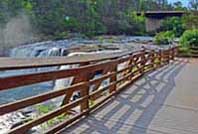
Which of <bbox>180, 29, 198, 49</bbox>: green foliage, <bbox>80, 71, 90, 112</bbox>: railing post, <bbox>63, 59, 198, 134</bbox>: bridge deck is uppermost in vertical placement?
<bbox>80, 71, 90, 112</bbox>: railing post

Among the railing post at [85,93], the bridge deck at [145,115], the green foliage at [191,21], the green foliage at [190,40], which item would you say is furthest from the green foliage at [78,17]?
the railing post at [85,93]

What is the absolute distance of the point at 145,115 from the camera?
570 cm

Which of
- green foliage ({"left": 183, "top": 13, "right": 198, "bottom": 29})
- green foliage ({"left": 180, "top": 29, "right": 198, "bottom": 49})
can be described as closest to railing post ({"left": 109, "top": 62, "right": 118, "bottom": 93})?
green foliage ({"left": 180, "top": 29, "right": 198, "bottom": 49})

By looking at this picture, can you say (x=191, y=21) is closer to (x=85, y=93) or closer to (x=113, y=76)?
(x=113, y=76)

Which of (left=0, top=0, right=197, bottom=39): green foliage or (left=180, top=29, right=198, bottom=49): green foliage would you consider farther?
(left=0, top=0, right=197, bottom=39): green foliage

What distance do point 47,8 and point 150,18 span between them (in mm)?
16104

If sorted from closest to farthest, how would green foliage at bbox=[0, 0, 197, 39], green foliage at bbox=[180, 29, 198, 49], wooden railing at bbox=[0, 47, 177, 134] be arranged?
1. wooden railing at bbox=[0, 47, 177, 134]
2. green foliage at bbox=[180, 29, 198, 49]
3. green foliage at bbox=[0, 0, 197, 39]

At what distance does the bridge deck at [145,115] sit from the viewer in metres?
4.78

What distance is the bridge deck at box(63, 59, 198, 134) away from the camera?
4777 millimetres

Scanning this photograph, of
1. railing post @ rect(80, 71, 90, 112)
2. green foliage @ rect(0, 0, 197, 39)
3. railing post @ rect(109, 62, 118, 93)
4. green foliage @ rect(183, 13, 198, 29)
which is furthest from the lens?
green foliage @ rect(0, 0, 197, 39)

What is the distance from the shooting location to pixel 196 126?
16.8ft

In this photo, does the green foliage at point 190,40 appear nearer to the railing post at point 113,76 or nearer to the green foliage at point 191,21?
the green foliage at point 191,21

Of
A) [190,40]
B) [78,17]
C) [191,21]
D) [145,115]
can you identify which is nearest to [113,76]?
[145,115]

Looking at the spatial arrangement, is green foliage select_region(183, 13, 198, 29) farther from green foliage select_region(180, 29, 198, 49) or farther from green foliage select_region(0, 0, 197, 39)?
green foliage select_region(0, 0, 197, 39)
